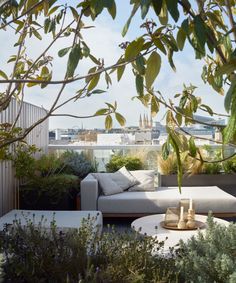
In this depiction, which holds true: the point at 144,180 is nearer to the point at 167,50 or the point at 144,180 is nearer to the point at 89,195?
the point at 89,195

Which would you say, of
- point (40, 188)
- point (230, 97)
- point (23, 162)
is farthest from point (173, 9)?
point (40, 188)

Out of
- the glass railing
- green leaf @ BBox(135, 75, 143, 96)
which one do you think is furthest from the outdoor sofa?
green leaf @ BBox(135, 75, 143, 96)

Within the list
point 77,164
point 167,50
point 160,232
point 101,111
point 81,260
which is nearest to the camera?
point 167,50

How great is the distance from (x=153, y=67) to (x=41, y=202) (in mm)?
4898

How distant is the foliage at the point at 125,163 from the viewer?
264 inches

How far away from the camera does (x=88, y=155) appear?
7.09 m

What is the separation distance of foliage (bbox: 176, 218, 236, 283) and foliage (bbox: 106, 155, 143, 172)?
196 inches

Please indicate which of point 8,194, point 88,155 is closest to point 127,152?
point 88,155

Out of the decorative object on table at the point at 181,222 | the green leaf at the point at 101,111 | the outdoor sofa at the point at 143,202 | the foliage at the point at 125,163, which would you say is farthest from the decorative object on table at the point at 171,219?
the green leaf at the point at 101,111

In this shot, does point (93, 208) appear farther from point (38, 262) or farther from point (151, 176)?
point (38, 262)

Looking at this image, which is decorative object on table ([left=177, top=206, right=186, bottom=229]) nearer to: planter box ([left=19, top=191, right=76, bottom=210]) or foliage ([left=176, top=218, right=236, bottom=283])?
planter box ([left=19, top=191, right=76, bottom=210])

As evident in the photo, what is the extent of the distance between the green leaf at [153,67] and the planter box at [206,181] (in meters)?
5.68

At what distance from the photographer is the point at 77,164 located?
22.0 feet

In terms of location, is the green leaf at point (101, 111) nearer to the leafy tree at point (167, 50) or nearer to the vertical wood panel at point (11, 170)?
the leafy tree at point (167, 50)
